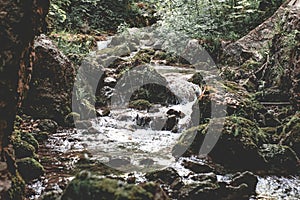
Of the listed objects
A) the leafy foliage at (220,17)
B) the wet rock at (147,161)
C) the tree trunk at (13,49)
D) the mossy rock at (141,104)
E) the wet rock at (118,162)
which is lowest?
the wet rock at (147,161)

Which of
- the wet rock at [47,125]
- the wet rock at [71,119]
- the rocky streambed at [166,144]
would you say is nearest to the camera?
the rocky streambed at [166,144]

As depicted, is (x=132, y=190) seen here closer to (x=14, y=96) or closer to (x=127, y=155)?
(x=14, y=96)

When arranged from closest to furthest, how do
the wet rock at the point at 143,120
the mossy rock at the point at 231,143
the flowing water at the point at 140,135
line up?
the mossy rock at the point at 231,143
the flowing water at the point at 140,135
the wet rock at the point at 143,120

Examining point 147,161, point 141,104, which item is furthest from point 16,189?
point 141,104

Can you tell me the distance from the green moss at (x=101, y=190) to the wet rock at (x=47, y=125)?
16.8ft

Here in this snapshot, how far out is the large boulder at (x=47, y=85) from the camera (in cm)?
885

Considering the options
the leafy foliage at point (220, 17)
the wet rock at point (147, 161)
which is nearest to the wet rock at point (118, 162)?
the wet rock at point (147, 161)

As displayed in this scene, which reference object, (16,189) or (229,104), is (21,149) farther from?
(229,104)

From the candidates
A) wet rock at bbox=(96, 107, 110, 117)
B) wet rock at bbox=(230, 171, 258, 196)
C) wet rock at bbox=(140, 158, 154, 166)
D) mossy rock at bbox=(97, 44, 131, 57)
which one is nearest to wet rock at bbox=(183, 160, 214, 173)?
wet rock at bbox=(140, 158, 154, 166)

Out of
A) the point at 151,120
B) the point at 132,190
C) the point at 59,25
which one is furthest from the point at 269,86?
the point at 59,25

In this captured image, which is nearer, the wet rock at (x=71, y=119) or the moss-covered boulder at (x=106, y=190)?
the moss-covered boulder at (x=106, y=190)

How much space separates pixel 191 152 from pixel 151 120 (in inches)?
112

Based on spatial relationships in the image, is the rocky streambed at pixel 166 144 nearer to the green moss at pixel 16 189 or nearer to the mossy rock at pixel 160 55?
the green moss at pixel 16 189

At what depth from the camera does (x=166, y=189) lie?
5332 millimetres
